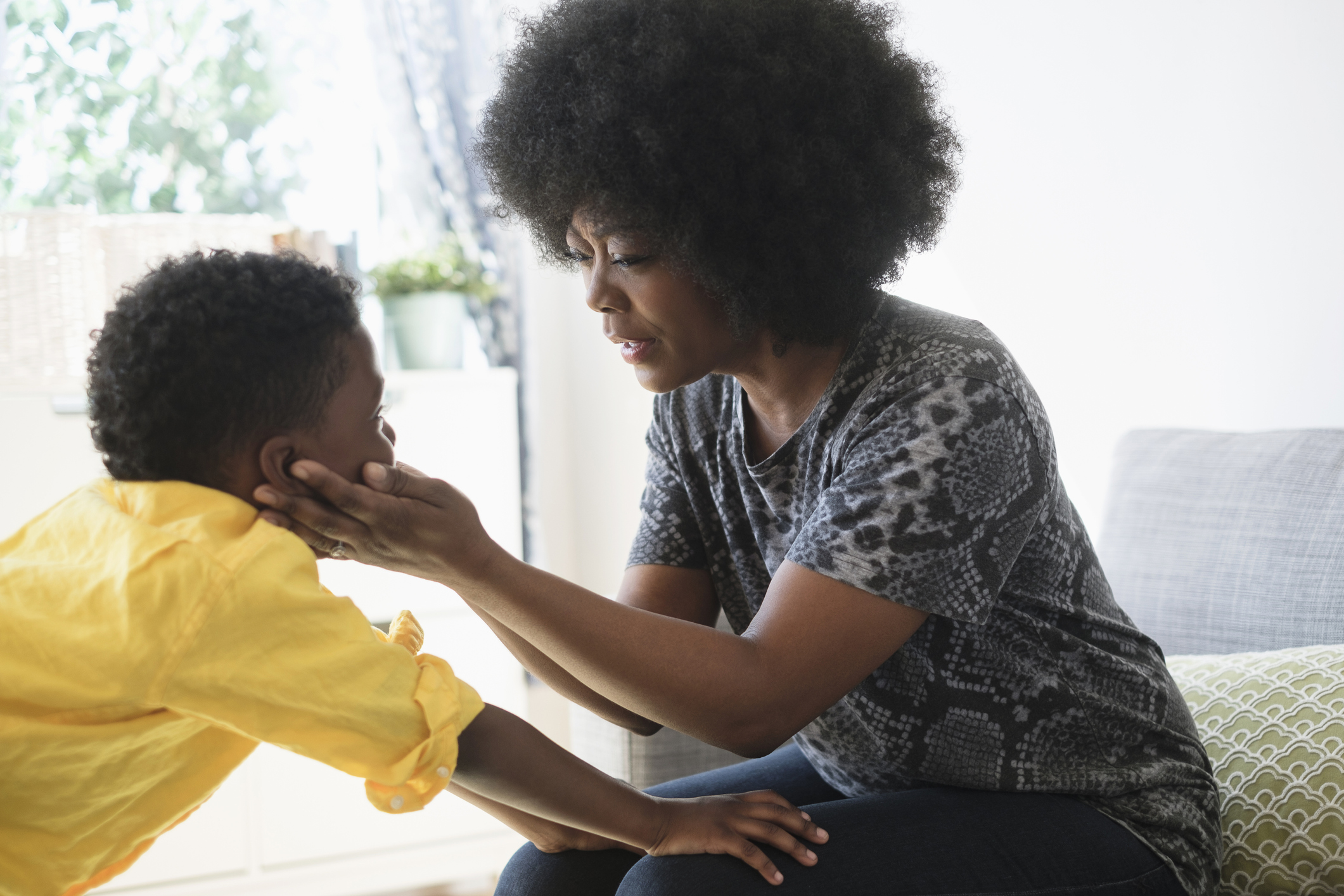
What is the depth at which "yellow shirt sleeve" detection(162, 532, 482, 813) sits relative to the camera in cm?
79

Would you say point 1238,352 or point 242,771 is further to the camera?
point 242,771

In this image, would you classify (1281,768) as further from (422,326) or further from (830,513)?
(422,326)

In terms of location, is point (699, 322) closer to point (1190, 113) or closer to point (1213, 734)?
point (1213, 734)

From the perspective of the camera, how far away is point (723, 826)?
3.35 feet

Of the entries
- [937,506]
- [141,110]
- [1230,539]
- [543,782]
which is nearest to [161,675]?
[543,782]

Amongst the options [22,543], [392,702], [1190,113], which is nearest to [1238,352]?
[1190,113]

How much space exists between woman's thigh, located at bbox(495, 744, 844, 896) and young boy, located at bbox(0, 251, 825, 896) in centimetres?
18

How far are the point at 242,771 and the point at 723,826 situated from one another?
1.64 metres

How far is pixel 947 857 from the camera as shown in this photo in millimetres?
978

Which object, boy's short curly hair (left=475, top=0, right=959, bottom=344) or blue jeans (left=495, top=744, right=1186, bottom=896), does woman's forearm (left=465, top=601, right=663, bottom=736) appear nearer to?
blue jeans (left=495, top=744, right=1186, bottom=896)

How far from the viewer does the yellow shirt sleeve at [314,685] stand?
793 mm

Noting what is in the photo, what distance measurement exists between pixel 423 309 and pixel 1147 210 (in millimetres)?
1714

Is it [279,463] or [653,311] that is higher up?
[653,311]

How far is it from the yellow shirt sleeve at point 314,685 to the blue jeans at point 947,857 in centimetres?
27
